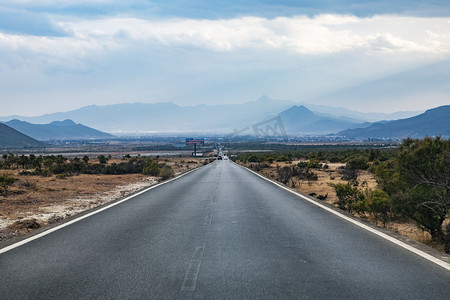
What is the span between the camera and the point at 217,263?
19.9 feet

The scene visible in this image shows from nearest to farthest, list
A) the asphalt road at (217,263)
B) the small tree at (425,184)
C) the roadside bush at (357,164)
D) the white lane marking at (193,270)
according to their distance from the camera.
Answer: the asphalt road at (217,263) → the white lane marking at (193,270) → the small tree at (425,184) → the roadside bush at (357,164)

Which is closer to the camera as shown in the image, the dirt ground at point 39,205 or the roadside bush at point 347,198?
the dirt ground at point 39,205

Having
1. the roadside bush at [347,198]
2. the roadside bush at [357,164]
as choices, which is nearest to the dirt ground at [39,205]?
the roadside bush at [347,198]

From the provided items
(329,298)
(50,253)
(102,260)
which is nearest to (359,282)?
(329,298)

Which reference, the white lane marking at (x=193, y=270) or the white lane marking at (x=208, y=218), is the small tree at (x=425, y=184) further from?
the white lane marking at (x=193, y=270)

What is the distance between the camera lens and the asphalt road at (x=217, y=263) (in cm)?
485

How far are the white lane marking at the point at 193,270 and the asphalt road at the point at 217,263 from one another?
0.01m

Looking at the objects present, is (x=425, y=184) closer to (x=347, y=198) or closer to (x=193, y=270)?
(x=347, y=198)

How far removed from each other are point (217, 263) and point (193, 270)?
1.64ft

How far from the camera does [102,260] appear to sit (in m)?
6.29

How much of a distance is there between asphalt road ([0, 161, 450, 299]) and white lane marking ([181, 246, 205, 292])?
0.01m

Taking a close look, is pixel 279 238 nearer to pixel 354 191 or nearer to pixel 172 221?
pixel 172 221

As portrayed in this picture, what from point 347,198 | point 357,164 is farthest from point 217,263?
point 357,164

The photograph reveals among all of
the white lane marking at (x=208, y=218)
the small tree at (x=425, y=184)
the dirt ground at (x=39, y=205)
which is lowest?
the dirt ground at (x=39, y=205)
